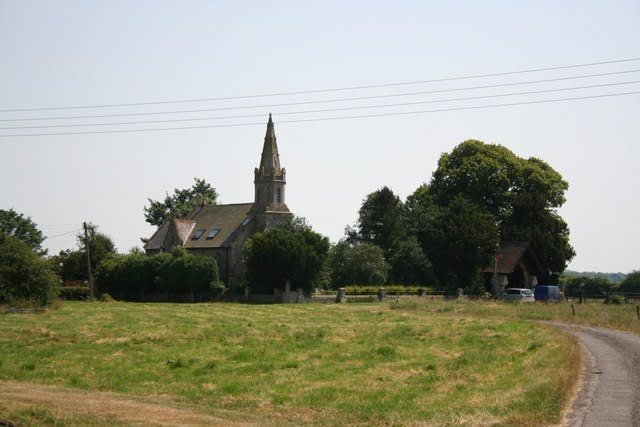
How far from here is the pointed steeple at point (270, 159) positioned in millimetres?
98000

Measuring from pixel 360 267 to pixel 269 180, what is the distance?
16.2 metres

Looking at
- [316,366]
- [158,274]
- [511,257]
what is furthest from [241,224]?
[316,366]

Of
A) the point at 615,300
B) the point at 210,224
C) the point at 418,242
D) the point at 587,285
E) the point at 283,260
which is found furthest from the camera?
the point at 587,285

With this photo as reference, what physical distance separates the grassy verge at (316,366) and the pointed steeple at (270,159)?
Result: 54.7 m

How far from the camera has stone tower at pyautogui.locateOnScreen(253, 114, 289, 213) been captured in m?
98.1

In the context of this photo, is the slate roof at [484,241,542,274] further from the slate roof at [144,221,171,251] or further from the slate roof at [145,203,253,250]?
the slate roof at [144,221,171,251]

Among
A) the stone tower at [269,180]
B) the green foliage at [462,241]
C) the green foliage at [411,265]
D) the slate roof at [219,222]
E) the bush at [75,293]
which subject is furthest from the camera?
the slate roof at [219,222]

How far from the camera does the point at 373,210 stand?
343 ft

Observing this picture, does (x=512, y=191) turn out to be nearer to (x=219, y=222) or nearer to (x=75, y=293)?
(x=219, y=222)

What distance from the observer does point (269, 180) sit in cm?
9812

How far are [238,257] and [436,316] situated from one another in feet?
156

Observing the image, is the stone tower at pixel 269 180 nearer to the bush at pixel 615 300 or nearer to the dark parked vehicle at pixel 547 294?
the dark parked vehicle at pixel 547 294

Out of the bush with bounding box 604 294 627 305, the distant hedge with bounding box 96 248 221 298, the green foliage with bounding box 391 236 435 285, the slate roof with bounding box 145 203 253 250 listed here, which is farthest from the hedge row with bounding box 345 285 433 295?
the slate roof with bounding box 145 203 253 250

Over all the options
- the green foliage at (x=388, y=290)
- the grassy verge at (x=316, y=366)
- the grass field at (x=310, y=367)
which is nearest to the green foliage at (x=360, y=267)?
the green foliage at (x=388, y=290)
